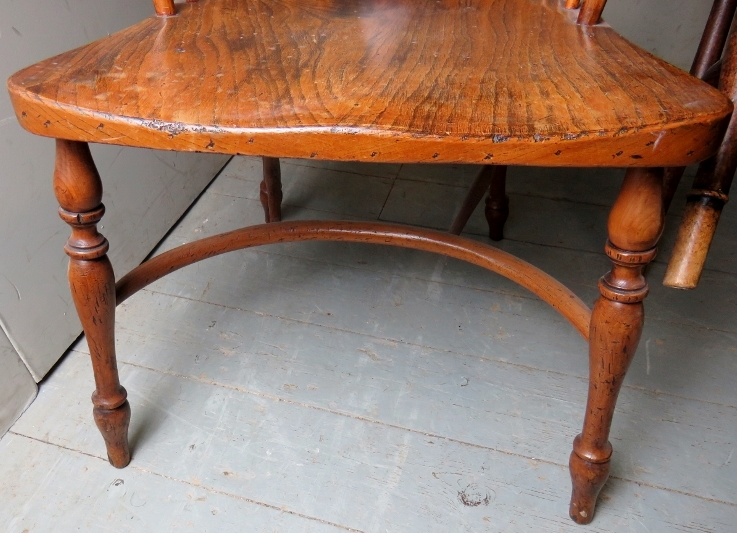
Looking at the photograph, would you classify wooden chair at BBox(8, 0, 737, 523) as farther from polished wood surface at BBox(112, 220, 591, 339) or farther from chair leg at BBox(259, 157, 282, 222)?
chair leg at BBox(259, 157, 282, 222)

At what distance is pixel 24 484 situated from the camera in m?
0.87

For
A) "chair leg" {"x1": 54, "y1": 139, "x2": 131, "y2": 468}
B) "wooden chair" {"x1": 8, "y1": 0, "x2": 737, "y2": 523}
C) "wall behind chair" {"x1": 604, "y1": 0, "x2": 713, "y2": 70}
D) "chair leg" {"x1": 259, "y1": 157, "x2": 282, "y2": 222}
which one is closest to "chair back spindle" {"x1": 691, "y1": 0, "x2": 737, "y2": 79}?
"wooden chair" {"x1": 8, "y1": 0, "x2": 737, "y2": 523}

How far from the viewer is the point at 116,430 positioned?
84cm

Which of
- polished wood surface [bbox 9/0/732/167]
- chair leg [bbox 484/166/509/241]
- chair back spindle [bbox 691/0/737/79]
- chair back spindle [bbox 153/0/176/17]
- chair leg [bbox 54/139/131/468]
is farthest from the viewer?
chair leg [bbox 484/166/509/241]

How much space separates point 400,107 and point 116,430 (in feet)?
1.81

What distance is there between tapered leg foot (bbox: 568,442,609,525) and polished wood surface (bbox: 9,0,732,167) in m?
0.38

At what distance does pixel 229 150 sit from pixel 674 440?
727 millimetres

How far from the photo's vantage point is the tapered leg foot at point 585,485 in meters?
0.76

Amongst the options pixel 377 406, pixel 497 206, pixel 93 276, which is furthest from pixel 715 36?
pixel 93 276

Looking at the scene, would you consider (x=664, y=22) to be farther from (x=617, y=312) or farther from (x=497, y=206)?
(x=617, y=312)

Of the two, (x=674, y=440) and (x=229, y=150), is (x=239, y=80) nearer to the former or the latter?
(x=229, y=150)

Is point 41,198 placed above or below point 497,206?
above

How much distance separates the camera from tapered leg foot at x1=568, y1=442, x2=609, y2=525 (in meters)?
0.76

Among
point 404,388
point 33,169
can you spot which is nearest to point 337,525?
point 404,388
